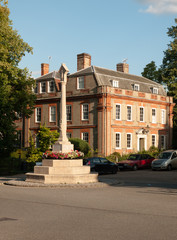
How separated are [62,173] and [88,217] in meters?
10.6

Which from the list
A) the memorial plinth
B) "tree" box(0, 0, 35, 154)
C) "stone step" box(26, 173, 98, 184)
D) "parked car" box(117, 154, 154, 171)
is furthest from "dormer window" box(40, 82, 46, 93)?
"stone step" box(26, 173, 98, 184)

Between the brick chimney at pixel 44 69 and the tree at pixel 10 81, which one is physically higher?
the brick chimney at pixel 44 69

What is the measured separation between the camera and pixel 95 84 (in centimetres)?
4481

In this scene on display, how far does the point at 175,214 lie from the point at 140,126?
3776 centimetres

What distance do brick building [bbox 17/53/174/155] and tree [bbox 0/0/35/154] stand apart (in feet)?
34.8

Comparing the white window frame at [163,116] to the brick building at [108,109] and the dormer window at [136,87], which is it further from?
the dormer window at [136,87]

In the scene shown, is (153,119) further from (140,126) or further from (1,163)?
(1,163)

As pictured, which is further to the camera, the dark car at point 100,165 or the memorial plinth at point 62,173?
the dark car at point 100,165

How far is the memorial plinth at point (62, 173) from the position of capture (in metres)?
19.7

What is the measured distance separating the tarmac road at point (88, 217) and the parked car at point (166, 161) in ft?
64.3

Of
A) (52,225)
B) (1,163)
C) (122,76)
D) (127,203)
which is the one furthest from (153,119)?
(52,225)

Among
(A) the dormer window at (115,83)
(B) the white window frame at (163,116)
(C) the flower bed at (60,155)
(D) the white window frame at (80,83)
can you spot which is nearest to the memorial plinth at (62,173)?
(C) the flower bed at (60,155)

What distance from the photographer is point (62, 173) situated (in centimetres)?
2028

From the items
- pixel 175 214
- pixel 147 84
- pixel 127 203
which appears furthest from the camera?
pixel 147 84
